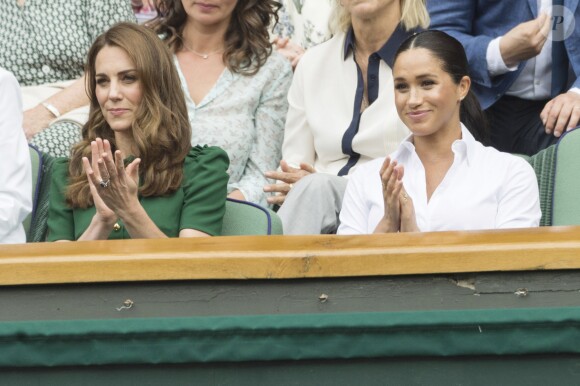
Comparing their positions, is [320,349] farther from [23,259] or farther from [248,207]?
[248,207]

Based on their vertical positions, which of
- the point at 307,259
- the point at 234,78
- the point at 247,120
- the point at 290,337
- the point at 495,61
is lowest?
the point at 247,120

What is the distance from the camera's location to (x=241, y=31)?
423 centimetres

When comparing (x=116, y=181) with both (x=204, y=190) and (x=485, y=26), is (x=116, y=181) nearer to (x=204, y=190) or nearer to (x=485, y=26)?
(x=204, y=190)

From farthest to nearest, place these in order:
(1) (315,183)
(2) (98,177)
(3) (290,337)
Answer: (1) (315,183), (2) (98,177), (3) (290,337)

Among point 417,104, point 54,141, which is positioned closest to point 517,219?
point 417,104

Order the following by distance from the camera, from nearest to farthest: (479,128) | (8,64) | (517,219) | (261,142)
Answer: (517,219) → (479,128) → (261,142) → (8,64)

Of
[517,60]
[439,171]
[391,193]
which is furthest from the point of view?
[517,60]

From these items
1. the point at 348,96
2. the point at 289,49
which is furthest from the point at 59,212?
the point at 289,49

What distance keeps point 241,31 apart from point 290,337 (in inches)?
88.1

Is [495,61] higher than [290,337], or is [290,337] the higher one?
[290,337]

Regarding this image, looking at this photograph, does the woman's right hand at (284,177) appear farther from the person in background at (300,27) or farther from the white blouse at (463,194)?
the person in background at (300,27)

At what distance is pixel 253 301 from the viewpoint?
2199 millimetres

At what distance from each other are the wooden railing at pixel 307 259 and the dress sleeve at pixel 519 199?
34.4 inches

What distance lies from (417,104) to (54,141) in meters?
1.29
